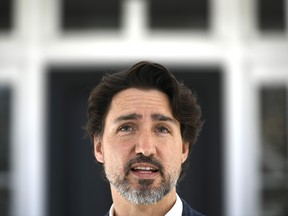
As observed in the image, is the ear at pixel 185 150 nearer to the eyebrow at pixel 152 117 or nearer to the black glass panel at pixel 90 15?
the eyebrow at pixel 152 117

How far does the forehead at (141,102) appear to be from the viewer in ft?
7.18

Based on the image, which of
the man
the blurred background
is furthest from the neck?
the blurred background

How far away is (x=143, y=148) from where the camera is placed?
7.06ft

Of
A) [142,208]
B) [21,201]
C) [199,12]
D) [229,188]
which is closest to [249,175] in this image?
[229,188]

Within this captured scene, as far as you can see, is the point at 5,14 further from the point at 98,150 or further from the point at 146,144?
the point at 146,144

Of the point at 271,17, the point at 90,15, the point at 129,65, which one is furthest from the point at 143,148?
the point at 271,17

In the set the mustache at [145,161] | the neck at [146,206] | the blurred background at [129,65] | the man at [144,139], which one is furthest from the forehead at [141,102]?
the blurred background at [129,65]

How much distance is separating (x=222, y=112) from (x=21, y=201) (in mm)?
1983

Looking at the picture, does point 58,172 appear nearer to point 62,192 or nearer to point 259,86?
point 62,192

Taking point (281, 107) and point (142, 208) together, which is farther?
point (281, 107)

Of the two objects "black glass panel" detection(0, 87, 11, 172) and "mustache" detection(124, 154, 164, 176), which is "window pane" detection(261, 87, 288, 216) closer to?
"black glass panel" detection(0, 87, 11, 172)

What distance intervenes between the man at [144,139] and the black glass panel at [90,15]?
15.9ft

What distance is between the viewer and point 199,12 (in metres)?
7.14

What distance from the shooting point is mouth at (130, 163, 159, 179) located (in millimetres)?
2148
